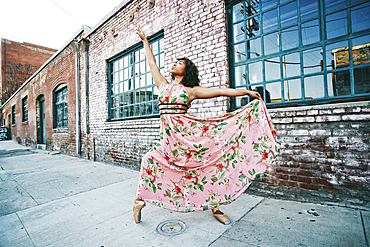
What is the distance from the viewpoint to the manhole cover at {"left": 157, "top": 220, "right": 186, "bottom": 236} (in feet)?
6.78

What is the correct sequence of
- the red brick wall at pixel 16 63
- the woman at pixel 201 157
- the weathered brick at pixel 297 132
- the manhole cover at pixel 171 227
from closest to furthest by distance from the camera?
1. the manhole cover at pixel 171 227
2. the woman at pixel 201 157
3. the weathered brick at pixel 297 132
4. the red brick wall at pixel 16 63

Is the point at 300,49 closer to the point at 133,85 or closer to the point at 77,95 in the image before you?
the point at 133,85

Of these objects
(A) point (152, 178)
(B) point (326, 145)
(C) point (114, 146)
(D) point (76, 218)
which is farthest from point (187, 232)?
(C) point (114, 146)

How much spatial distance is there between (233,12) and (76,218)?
13.5 ft

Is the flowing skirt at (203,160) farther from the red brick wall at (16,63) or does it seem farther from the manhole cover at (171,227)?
the red brick wall at (16,63)

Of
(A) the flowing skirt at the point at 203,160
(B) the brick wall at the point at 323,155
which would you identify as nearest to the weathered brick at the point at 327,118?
(B) the brick wall at the point at 323,155

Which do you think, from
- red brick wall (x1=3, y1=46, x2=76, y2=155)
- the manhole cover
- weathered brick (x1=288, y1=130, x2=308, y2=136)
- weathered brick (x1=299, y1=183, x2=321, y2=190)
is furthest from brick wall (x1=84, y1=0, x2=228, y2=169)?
the manhole cover

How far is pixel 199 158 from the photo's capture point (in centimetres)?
218

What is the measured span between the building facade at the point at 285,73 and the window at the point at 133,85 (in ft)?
0.14

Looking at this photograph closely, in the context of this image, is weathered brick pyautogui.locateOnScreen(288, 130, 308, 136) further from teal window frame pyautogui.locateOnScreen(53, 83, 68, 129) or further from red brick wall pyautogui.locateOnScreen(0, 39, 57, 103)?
red brick wall pyautogui.locateOnScreen(0, 39, 57, 103)

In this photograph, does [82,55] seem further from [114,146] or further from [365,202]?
[365,202]

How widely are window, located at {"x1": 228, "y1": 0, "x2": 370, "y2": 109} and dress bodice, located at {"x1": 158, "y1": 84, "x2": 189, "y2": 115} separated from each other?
160 cm

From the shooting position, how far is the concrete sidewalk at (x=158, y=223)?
6.18 feet

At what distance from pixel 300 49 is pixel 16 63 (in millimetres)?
30760
